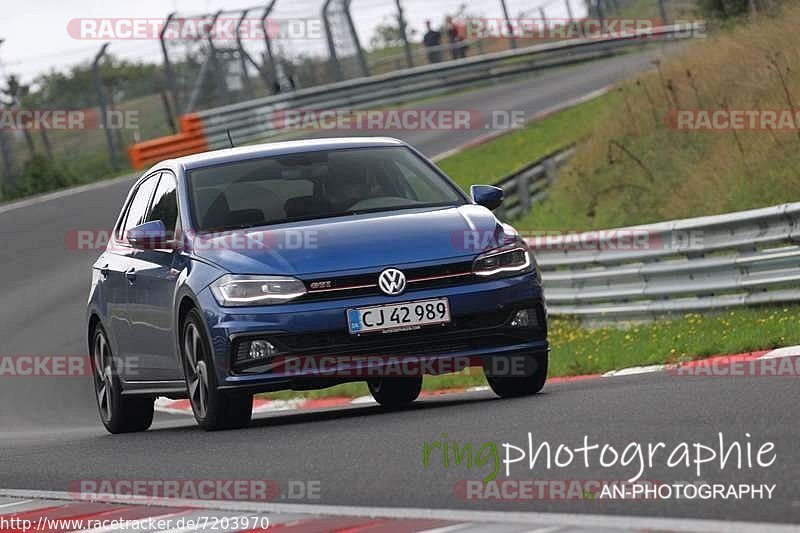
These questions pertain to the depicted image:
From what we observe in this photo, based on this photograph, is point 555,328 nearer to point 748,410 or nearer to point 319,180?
point 319,180

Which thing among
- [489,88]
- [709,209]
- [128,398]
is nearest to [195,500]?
[128,398]

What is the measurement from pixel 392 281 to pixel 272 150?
5.92 feet

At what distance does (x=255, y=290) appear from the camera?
9.17m

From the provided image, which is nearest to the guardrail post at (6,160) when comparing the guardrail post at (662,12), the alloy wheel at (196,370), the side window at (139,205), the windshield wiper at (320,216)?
the guardrail post at (662,12)

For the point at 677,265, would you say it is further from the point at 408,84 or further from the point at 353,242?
the point at 408,84

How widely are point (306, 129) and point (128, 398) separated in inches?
1016

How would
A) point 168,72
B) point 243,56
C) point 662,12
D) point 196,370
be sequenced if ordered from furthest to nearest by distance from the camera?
point 662,12, point 243,56, point 168,72, point 196,370

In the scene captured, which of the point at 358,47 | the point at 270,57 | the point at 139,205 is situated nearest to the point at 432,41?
the point at 358,47

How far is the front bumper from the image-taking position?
909 centimetres

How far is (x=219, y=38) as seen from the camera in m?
36.5

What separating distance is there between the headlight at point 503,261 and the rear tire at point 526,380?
0.54m

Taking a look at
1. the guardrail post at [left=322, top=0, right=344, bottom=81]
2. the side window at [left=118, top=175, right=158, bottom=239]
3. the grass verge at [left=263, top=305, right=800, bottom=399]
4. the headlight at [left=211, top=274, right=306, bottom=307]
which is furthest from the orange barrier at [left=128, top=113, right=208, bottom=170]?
the headlight at [left=211, top=274, right=306, bottom=307]

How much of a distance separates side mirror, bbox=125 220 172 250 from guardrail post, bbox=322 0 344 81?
92.8 feet

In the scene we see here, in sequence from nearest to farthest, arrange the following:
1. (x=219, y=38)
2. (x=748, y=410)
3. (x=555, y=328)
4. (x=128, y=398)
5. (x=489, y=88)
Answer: (x=748, y=410)
(x=128, y=398)
(x=555, y=328)
(x=219, y=38)
(x=489, y=88)
